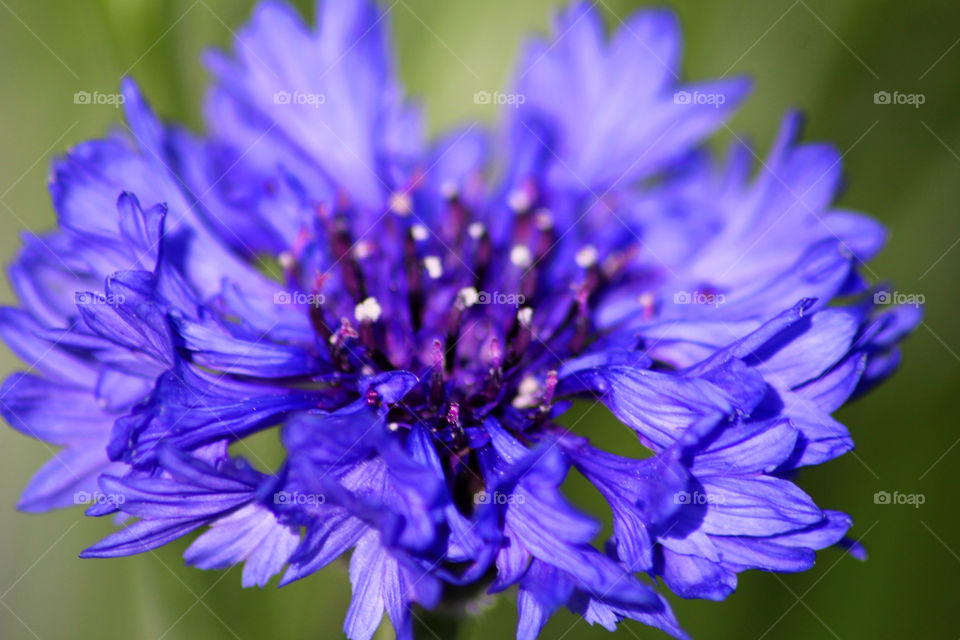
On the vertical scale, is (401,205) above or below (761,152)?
below

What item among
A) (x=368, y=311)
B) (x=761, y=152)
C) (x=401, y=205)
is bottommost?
(x=368, y=311)

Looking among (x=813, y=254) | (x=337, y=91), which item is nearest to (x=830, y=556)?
(x=813, y=254)

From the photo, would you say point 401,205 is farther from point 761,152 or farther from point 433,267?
point 761,152

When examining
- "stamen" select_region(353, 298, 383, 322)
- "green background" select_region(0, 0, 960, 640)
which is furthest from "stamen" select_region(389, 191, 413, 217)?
"green background" select_region(0, 0, 960, 640)

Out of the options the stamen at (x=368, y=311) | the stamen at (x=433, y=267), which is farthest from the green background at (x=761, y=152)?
the stamen at (x=433, y=267)

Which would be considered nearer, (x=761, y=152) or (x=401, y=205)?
(x=401, y=205)

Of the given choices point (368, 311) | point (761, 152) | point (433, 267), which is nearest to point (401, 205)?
point (433, 267)

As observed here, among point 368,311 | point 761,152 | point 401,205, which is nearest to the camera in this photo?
point 368,311

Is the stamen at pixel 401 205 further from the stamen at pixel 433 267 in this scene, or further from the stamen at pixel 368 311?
the stamen at pixel 368 311

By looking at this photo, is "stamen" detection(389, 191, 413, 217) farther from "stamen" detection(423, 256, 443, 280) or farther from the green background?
the green background
